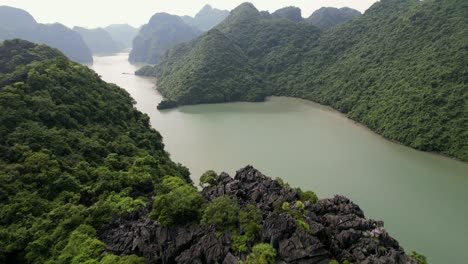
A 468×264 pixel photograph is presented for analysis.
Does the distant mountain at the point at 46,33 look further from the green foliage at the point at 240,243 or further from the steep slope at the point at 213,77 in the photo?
the green foliage at the point at 240,243

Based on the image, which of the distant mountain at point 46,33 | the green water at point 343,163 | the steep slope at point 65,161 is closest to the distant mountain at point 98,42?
the distant mountain at point 46,33

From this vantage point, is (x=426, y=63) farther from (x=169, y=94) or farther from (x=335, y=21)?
(x=335, y=21)

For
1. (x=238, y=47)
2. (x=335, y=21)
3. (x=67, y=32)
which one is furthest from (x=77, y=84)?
(x=67, y=32)

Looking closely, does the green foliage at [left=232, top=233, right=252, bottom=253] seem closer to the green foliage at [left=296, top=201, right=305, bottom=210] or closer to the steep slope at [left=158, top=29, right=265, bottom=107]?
the green foliage at [left=296, top=201, right=305, bottom=210]

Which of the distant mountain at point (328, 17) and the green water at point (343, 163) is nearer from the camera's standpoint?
the green water at point (343, 163)

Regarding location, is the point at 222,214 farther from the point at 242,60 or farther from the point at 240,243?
the point at 242,60
